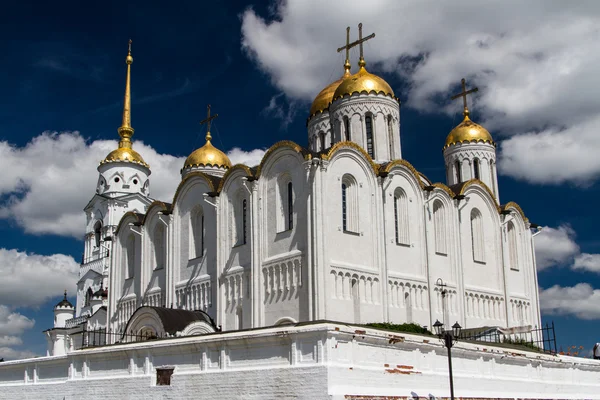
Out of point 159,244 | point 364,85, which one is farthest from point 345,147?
point 159,244

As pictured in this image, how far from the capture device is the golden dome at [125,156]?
157 ft

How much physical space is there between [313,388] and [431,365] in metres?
3.92

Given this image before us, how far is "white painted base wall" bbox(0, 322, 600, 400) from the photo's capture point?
1498cm

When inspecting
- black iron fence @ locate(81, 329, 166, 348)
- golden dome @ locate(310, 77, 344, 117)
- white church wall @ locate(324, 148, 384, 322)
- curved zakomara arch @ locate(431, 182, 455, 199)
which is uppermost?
golden dome @ locate(310, 77, 344, 117)

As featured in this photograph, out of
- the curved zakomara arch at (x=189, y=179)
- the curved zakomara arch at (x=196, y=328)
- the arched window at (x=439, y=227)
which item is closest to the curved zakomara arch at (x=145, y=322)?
the curved zakomara arch at (x=196, y=328)

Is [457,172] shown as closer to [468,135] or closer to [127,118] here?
[468,135]

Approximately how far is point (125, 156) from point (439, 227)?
25.5 metres

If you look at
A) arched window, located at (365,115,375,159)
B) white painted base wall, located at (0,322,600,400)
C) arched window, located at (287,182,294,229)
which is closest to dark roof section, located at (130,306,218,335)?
white painted base wall, located at (0,322,600,400)

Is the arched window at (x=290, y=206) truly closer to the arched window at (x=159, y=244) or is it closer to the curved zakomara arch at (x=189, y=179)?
the curved zakomara arch at (x=189, y=179)

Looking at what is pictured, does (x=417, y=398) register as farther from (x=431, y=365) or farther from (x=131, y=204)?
(x=131, y=204)

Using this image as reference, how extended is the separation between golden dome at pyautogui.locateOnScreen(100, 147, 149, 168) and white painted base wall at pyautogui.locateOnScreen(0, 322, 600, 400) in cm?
2685

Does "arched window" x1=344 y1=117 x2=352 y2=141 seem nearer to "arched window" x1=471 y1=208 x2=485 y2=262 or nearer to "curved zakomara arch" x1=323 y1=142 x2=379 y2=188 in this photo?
"curved zakomara arch" x1=323 y1=142 x2=379 y2=188

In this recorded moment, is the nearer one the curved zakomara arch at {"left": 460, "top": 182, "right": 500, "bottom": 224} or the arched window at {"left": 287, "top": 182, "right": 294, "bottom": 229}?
the arched window at {"left": 287, "top": 182, "right": 294, "bottom": 229}

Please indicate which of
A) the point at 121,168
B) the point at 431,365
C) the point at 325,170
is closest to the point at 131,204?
the point at 121,168
